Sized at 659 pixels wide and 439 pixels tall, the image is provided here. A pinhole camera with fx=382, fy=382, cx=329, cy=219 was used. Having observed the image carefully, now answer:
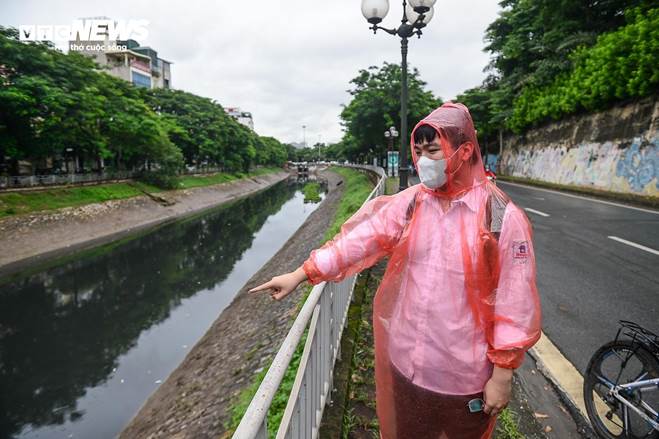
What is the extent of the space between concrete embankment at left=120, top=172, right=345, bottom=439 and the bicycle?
4.20 m

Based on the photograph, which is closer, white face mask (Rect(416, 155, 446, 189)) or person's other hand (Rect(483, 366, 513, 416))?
person's other hand (Rect(483, 366, 513, 416))

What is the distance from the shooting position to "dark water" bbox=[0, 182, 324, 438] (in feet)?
23.8

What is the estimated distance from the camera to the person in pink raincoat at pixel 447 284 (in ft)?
4.53

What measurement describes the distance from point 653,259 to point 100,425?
9.78 metres

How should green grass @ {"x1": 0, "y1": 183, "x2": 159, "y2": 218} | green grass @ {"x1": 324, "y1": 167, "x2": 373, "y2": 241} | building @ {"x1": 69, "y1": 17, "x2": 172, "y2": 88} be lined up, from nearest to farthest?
green grass @ {"x1": 324, "y1": 167, "x2": 373, "y2": 241}
green grass @ {"x1": 0, "y1": 183, "x2": 159, "y2": 218}
building @ {"x1": 69, "y1": 17, "x2": 172, "y2": 88}

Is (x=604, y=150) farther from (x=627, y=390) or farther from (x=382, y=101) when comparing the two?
(x=627, y=390)

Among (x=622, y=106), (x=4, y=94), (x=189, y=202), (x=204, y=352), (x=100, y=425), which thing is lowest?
(x=100, y=425)

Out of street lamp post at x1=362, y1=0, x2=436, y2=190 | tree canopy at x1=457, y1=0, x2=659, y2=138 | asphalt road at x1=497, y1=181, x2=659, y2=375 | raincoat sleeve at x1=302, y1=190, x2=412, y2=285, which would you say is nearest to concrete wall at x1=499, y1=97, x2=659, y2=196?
tree canopy at x1=457, y1=0, x2=659, y2=138

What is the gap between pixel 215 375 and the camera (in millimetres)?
6879

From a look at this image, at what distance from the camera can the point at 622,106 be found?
15.0m

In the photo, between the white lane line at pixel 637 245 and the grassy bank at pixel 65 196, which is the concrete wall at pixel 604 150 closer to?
the white lane line at pixel 637 245

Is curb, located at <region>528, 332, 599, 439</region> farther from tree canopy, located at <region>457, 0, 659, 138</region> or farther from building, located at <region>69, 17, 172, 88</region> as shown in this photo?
building, located at <region>69, 17, 172, 88</region>

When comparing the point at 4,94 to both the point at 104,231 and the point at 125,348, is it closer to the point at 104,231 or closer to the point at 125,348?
the point at 104,231

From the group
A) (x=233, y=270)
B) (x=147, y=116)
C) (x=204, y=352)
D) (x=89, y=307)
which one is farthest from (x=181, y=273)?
(x=147, y=116)
